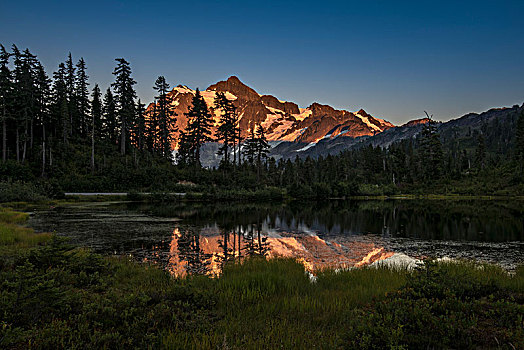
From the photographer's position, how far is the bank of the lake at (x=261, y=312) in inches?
195

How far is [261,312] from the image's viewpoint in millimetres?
6785

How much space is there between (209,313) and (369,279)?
522cm

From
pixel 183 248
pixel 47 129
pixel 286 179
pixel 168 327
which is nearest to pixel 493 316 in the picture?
pixel 168 327

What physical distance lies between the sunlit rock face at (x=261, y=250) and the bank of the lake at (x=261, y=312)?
3402mm

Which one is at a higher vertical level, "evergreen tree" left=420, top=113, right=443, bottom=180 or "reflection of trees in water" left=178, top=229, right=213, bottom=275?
"evergreen tree" left=420, top=113, right=443, bottom=180

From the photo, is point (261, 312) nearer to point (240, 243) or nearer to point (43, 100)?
point (240, 243)

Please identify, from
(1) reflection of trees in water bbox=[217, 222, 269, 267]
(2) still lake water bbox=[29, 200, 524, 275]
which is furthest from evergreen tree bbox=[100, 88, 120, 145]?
(1) reflection of trees in water bbox=[217, 222, 269, 267]

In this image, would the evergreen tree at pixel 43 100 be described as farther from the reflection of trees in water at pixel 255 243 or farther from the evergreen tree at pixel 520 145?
the evergreen tree at pixel 520 145

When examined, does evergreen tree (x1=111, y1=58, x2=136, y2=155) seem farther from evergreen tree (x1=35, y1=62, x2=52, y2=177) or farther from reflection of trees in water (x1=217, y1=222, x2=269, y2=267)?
reflection of trees in water (x1=217, y1=222, x2=269, y2=267)

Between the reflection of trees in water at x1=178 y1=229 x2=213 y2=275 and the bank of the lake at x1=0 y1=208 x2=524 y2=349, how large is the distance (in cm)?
272

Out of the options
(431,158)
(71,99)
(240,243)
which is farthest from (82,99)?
(431,158)

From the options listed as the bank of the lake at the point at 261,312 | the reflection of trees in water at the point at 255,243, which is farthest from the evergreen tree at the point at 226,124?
the bank of the lake at the point at 261,312

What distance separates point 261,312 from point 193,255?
28.6ft

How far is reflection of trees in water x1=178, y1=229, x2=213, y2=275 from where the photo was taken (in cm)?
1216
